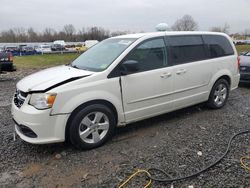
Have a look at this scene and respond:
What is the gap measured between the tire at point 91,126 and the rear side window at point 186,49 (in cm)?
167

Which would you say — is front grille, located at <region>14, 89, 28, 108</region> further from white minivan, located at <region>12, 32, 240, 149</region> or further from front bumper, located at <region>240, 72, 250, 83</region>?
front bumper, located at <region>240, 72, 250, 83</region>

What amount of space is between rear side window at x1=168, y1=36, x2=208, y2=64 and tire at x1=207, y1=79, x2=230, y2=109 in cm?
76

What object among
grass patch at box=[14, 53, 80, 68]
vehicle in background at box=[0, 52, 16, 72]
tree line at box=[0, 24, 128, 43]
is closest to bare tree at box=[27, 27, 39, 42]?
tree line at box=[0, 24, 128, 43]

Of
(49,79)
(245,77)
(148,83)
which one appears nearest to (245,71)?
(245,77)

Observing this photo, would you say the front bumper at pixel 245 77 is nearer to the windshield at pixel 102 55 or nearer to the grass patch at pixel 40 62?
the windshield at pixel 102 55

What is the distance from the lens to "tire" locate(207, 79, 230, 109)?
17.8 feet

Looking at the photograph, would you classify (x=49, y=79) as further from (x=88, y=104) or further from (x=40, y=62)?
(x=40, y=62)

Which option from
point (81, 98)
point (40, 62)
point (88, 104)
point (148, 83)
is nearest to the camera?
point (81, 98)

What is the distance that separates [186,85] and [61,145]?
8.28ft

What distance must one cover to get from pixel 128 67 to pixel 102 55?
2.26ft

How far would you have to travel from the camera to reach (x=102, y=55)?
4355 mm

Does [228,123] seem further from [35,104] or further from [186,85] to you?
[35,104]

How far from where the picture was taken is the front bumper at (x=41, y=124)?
335 centimetres

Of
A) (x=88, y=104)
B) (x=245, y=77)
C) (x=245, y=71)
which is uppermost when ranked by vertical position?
(x=88, y=104)
